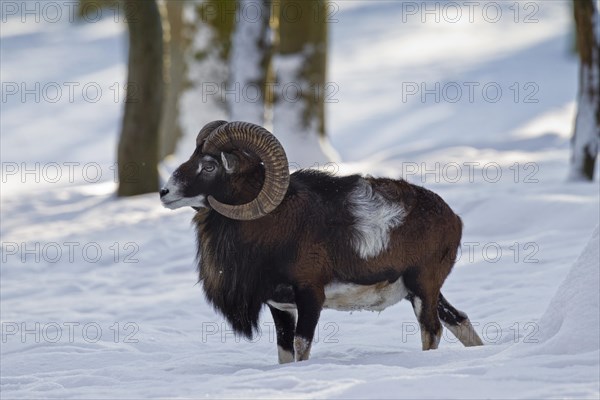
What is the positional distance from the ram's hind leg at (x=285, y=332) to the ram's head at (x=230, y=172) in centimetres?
86

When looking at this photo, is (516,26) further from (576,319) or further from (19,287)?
(576,319)

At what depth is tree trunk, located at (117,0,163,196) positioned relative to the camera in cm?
1731

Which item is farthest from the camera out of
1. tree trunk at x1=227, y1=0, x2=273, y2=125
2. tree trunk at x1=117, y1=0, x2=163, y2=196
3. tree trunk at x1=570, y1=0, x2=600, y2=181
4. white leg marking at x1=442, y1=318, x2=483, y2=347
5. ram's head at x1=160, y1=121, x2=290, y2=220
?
tree trunk at x1=227, y1=0, x2=273, y2=125

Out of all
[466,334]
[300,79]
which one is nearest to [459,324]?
[466,334]

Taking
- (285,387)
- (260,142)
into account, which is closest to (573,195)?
(260,142)

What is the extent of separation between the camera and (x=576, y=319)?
738 cm

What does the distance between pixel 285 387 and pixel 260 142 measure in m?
2.26

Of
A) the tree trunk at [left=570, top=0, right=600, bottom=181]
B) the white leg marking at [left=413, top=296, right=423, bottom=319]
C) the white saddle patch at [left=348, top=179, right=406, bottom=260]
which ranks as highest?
the white saddle patch at [left=348, top=179, right=406, bottom=260]

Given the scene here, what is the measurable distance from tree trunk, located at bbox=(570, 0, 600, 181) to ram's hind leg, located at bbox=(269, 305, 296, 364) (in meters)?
7.98

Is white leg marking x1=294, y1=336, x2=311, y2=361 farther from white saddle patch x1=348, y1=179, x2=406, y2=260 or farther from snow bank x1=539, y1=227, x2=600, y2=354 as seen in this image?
snow bank x1=539, y1=227, x2=600, y2=354

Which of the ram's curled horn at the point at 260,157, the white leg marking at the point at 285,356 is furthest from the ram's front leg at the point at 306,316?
the ram's curled horn at the point at 260,157

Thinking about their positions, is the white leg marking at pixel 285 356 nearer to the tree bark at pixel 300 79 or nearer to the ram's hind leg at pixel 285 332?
the ram's hind leg at pixel 285 332

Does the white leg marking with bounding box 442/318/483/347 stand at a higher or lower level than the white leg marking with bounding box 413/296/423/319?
lower

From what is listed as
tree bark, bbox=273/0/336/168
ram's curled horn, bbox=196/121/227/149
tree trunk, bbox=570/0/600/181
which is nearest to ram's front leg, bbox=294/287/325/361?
ram's curled horn, bbox=196/121/227/149
